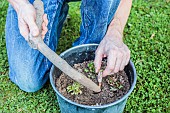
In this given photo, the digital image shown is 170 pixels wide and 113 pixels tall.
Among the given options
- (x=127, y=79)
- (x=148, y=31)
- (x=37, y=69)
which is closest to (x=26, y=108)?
(x=37, y=69)

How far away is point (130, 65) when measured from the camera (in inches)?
69.2

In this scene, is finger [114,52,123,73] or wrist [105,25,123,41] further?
wrist [105,25,123,41]

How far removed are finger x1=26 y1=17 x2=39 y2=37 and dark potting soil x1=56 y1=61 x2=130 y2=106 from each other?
1.25ft

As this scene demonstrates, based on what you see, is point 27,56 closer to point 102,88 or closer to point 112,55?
point 102,88

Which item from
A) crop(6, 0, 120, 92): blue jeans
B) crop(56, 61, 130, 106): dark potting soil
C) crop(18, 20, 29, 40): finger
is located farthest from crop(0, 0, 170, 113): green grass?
crop(18, 20, 29, 40): finger

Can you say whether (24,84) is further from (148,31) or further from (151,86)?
(148,31)

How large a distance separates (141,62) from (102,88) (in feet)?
1.71

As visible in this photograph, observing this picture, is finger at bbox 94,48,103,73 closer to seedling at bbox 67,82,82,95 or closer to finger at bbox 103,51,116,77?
finger at bbox 103,51,116,77

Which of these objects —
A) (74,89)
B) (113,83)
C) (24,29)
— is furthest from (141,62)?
(24,29)

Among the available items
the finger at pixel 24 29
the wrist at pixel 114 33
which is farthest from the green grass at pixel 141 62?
the finger at pixel 24 29

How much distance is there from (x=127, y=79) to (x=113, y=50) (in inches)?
11.6

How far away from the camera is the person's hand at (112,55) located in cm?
156

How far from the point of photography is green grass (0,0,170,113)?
6.60ft

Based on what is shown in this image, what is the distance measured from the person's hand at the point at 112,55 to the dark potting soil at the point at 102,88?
7.4 inches
